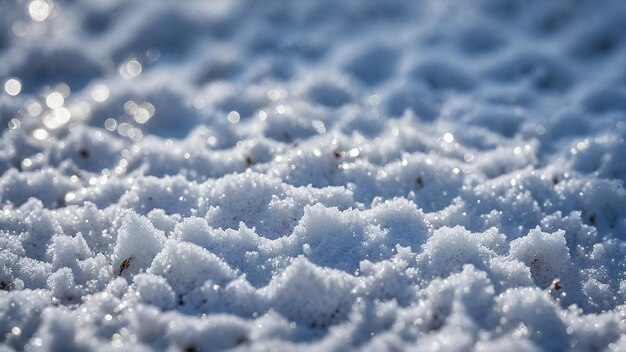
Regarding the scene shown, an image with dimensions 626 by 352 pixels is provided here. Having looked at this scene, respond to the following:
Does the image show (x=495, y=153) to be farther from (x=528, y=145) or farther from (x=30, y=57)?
(x=30, y=57)

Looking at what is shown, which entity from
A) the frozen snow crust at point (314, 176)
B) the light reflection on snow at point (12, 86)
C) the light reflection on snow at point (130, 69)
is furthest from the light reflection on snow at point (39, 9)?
the light reflection on snow at point (130, 69)

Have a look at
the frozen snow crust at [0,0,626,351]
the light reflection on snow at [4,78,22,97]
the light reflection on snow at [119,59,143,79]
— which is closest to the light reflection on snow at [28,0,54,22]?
the frozen snow crust at [0,0,626,351]

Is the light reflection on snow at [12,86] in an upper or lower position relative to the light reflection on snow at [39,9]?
lower

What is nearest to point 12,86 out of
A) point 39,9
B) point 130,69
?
point 130,69

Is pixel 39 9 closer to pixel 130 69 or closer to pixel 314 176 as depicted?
pixel 130 69

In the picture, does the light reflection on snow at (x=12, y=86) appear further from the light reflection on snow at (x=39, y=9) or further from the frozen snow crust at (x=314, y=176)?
the light reflection on snow at (x=39, y=9)

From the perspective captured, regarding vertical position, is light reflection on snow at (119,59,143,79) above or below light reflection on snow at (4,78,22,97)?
above

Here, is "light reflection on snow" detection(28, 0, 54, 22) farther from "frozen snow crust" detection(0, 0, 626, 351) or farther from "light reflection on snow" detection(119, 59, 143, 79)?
"light reflection on snow" detection(119, 59, 143, 79)

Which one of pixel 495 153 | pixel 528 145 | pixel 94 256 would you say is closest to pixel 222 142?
pixel 94 256
